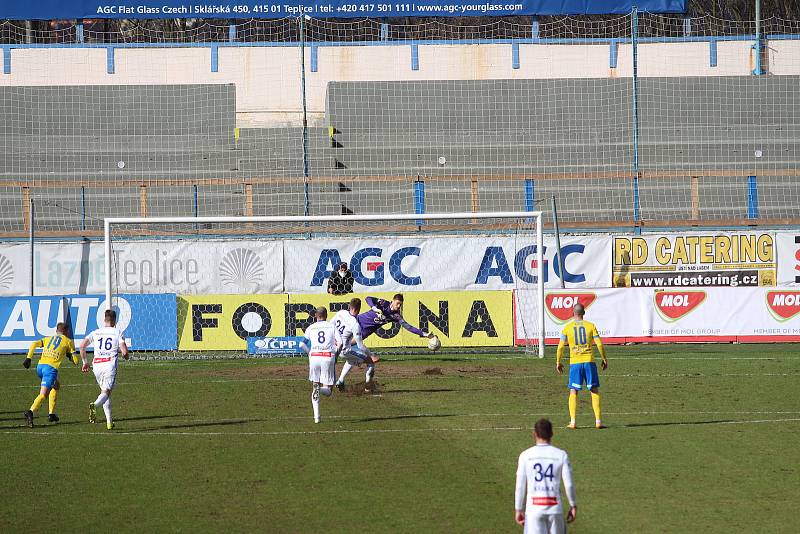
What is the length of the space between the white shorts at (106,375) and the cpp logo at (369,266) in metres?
14.6

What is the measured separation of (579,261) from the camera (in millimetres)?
32281

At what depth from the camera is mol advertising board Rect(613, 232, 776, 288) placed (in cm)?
3198

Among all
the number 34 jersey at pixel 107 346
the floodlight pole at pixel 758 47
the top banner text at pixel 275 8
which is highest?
the top banner text at pixel 275 8

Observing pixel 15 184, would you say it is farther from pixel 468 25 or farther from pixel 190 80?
pixel 468 25

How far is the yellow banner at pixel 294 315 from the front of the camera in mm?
29125

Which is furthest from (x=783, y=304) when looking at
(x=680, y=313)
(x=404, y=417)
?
(x=404, y=417)

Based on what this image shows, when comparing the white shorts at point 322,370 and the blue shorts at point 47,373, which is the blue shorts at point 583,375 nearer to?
the white shorts at point 322,370

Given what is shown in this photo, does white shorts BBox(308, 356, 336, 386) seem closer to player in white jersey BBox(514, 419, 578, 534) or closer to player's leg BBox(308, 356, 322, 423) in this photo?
player's leg BBox(308, 356, 322, 423)

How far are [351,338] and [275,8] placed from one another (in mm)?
23422

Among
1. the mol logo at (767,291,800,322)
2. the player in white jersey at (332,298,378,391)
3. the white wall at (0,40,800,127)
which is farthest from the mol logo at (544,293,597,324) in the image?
the white wall at (0,40,800,127)

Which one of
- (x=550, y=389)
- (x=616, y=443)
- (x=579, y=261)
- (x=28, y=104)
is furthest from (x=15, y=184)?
(x=616, y=443)

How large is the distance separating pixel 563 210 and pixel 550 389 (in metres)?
15.6

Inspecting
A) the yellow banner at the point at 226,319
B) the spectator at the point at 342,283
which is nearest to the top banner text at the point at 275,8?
the spectator at the point at 342,283

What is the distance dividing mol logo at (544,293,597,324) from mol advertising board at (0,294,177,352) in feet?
32.7
